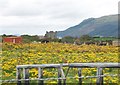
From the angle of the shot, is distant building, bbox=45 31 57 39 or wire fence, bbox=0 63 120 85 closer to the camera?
wire fence, bbox=0 63 120 85

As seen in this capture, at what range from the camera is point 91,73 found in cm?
1720

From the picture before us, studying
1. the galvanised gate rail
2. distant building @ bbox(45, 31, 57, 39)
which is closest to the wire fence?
the galvanised gate rail

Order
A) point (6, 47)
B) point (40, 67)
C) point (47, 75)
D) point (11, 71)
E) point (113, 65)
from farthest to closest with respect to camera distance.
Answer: point (6, 47) < point (11, 71) < point (47, 75) < point (40, 67) < point (113, 65)

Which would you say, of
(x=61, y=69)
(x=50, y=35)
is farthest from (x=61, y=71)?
(x=50, y=35)

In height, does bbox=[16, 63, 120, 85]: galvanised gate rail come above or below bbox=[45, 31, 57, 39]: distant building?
below

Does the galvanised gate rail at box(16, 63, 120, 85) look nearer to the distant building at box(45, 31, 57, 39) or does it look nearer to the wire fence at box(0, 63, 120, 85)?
the wire fence at box(0, 63, 120, 85)

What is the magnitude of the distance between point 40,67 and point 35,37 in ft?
180

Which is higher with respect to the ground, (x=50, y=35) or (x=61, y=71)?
(x=50, y=35)

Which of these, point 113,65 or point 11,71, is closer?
point 113,65

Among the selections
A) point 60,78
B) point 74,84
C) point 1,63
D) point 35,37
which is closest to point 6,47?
point 1,63

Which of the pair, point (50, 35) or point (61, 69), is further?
point (50, 35)

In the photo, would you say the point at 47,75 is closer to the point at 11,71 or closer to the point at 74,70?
the point at 74,70

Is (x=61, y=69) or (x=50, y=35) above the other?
(x=50, y=35)

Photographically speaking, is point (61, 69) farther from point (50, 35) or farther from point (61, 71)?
point (50, 35)
